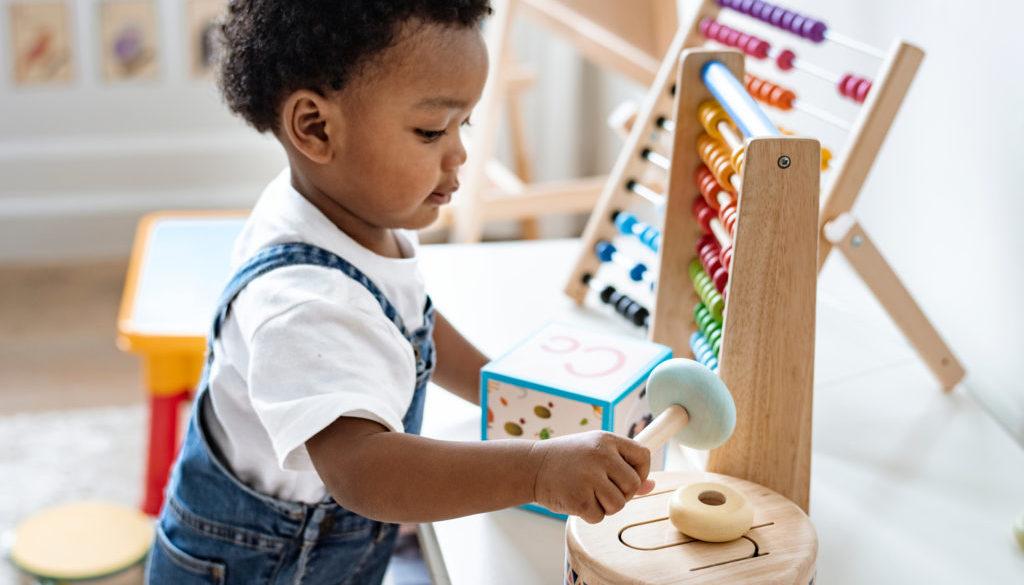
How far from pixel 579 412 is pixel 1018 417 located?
45 cm

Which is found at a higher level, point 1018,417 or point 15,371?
point 1018,417

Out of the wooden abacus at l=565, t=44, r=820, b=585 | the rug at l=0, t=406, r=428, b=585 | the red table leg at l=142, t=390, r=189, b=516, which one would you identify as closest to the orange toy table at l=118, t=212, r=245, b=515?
the red table leg at l=142, t=390, r=189, b=516

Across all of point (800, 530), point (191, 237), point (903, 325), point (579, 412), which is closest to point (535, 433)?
point (579, 412)

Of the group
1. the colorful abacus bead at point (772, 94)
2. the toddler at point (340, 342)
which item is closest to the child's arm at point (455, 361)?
the toddler at point (340, 342)

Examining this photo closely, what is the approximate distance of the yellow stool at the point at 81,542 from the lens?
51.2 inches

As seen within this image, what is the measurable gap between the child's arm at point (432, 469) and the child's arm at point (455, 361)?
257 mm

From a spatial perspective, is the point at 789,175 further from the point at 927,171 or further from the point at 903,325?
the point at 927,171

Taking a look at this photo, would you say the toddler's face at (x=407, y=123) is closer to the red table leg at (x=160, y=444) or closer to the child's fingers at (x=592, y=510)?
the child's fingers at (x=592, y=510)

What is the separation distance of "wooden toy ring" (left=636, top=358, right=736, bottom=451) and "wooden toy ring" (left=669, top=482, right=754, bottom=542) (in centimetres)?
3

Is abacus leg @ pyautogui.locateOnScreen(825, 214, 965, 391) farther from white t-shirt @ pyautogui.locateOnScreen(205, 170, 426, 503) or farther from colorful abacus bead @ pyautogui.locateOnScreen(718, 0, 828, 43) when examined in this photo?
white t-shirt @ pyautogui.locateOnScreen(205, 170, 426, 503)

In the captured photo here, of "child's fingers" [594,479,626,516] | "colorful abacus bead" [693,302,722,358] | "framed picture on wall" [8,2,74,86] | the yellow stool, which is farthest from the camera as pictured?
"framed picture on wall" [8,2,74,86]

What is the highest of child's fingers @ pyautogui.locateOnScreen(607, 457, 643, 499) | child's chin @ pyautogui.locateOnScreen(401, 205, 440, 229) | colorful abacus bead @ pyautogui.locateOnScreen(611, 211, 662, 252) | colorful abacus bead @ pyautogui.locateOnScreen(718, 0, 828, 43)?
colorful abacus bead @ pyautogui.locateOnScreen(718, 0, 828, 43)

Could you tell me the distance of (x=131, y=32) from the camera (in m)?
2.47

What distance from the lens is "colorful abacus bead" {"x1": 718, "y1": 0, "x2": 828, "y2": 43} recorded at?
1.11 m
